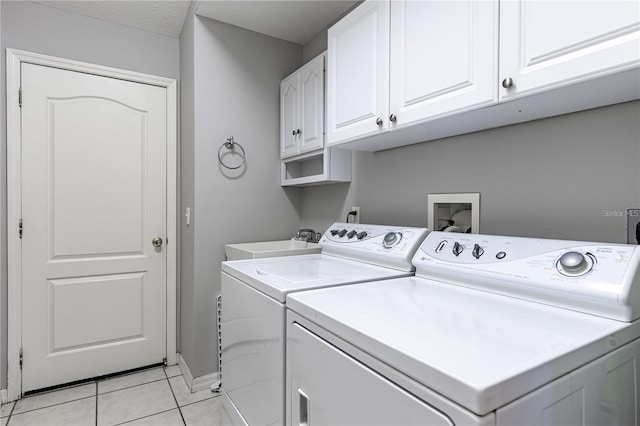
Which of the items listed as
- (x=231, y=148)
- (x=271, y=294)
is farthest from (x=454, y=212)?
(x=231, y=148)

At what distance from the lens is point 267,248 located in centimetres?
234

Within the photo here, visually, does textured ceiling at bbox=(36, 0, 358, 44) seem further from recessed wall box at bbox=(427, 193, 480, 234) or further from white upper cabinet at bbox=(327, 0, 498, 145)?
recessed wall box at bbox=(427, 193, 480, 234)

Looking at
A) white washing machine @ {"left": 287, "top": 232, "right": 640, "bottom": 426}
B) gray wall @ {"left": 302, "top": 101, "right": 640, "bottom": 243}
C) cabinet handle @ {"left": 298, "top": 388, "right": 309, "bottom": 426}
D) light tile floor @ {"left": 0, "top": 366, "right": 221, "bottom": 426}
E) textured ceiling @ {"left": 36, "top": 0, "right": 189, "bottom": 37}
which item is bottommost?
light tile floor @ {"left": 0, "top": 366, "right": 221, "bottom": 426}

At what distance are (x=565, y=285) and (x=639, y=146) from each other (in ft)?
1.73

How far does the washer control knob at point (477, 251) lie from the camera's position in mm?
1137

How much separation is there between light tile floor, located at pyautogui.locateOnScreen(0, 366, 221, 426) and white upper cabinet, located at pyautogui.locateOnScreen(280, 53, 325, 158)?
65.6 inches

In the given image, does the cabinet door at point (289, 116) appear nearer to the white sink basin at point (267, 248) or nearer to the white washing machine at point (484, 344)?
the white sink basin at point (267, 248)

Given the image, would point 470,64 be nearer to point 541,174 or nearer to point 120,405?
point 541,174

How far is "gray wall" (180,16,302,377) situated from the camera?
2.22 m

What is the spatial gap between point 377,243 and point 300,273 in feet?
1.29

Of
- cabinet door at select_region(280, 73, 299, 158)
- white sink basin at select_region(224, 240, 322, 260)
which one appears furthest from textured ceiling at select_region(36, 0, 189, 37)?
white sink basin at select_region(224, 240, 322, 260)

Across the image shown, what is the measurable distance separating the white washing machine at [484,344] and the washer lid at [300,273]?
0.08 metres

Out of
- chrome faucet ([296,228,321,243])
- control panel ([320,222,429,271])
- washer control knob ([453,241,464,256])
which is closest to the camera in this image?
washer control knob ([453,241,464,256])

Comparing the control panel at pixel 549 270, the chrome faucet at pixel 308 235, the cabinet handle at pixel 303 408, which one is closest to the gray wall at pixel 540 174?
the control panel at pixel 549 270
